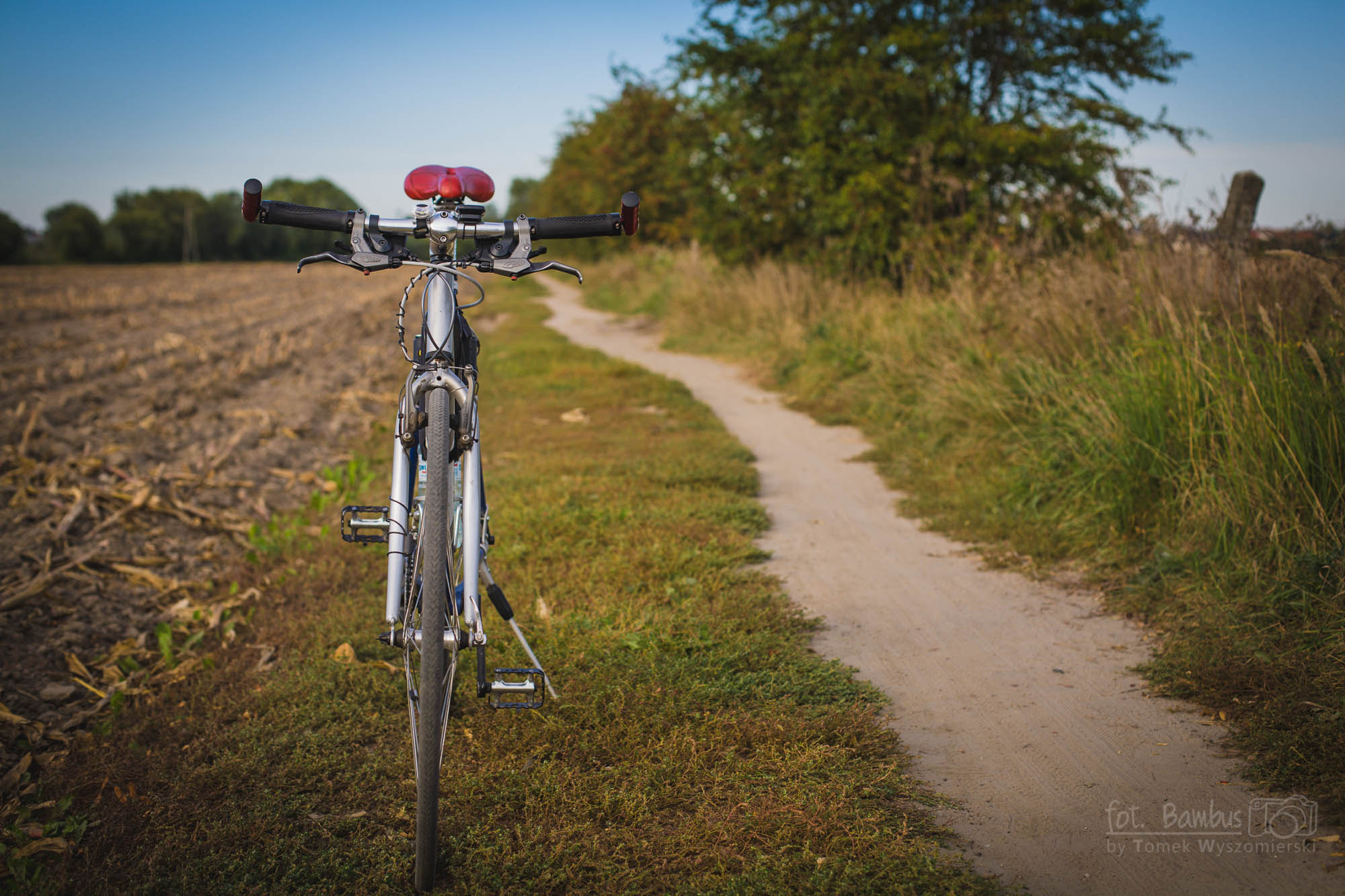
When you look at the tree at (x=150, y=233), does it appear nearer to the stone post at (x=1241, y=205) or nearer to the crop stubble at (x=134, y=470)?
the crop stubble at (x=134, y=470)

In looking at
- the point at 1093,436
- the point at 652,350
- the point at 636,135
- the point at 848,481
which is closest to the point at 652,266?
the point at 636,135

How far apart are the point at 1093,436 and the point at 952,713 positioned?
2.67 metres

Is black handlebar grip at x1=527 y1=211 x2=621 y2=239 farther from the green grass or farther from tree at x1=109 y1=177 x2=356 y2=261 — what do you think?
tree at x1=109 y1=177 x2=356 y2=261

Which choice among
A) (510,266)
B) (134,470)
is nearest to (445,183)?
(510,266)

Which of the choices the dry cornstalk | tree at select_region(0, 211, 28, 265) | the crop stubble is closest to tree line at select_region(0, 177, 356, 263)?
tree at select_region(0, 211, 28, 265)

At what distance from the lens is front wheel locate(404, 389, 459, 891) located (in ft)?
7.62

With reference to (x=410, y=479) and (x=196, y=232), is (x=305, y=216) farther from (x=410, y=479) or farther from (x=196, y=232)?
(x=196, y=232)

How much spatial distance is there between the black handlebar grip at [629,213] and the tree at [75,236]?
79.7 m

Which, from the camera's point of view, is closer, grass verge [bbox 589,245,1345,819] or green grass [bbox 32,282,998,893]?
green grass [bbox 32,282,998,893]

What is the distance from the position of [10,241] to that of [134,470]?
215ft

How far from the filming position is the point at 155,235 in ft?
239

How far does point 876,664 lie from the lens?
381cm

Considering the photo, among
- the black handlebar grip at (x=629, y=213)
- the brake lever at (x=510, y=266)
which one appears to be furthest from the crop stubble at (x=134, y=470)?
the black handlebar grip at (x=629, y=213)

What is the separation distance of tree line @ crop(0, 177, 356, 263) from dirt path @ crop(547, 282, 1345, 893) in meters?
53.6
